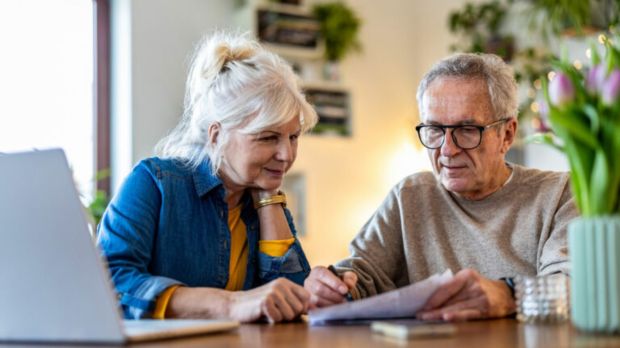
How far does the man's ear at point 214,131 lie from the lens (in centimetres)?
202

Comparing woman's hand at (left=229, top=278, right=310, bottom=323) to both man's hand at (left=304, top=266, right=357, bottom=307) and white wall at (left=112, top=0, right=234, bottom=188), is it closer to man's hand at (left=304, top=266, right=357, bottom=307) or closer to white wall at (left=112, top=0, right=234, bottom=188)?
man's hand at (left=304, top=266, right=357, bottom=307)

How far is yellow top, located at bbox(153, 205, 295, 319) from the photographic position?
79.3 inches

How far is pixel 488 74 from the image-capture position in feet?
6.81

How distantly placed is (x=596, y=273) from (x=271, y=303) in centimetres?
67

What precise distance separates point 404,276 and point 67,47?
133 inches

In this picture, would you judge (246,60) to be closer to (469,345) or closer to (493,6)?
(469,345)

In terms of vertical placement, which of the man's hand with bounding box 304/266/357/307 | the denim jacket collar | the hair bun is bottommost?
the man's hand with bounding box 304/266/357/307

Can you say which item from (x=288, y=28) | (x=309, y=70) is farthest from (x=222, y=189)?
(x=309, y=70)

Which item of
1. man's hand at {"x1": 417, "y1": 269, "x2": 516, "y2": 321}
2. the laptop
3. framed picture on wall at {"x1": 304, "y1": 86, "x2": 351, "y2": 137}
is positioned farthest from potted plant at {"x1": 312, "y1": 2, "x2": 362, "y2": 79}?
the laptop

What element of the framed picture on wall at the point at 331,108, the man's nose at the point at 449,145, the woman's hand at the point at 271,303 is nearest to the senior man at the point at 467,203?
the man's nose at the point at 449,145

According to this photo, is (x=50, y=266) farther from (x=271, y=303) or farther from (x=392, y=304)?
(x=392, y=304)

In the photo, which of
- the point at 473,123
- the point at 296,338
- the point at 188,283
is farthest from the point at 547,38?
the point at 296,338

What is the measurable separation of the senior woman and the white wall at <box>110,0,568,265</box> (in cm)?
300

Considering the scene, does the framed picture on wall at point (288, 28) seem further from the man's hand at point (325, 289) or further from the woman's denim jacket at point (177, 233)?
the man's hand at point (325, 289)
